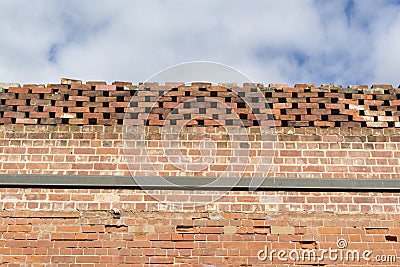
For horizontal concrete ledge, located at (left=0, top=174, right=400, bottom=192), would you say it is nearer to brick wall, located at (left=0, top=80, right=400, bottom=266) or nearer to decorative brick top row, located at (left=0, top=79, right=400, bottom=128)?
brick wall, located at (left=0, top=80, right=400, bottom=266)

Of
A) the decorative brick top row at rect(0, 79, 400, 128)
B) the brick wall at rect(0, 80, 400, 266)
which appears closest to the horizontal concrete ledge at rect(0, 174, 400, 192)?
the brick wall at rect(0, 80, 400, 266)

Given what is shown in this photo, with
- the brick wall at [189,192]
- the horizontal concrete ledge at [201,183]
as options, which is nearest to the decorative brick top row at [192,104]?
A: the brick wall at [189,192]

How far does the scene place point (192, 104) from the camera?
19.7ft

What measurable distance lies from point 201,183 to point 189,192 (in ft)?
0.55

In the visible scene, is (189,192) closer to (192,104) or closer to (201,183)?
(201,183)

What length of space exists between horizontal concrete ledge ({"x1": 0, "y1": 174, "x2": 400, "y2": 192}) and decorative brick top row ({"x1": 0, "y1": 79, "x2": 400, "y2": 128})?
0.69 m

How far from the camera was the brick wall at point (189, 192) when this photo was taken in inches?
211

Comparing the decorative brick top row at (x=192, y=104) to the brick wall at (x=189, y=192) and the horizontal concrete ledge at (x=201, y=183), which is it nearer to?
the brick wall at (x=189, y=192)

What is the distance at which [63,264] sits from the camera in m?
5.28

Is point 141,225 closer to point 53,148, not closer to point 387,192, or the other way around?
point 53,148

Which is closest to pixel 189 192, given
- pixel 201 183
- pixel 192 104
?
pixel 201 183

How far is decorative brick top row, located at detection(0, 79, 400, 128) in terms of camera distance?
5907 mm

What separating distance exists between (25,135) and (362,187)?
3.89 metres

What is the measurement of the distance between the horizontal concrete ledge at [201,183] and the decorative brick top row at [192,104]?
69cm
